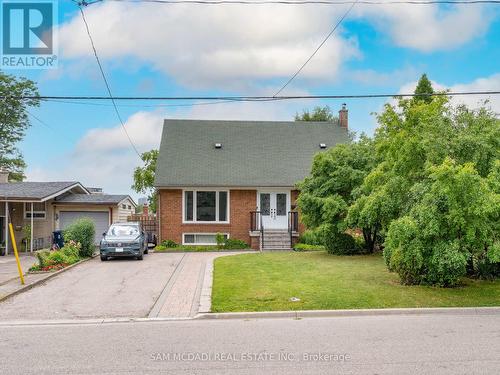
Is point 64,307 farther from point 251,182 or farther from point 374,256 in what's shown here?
point 251,182

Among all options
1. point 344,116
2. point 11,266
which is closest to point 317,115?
point 344,116

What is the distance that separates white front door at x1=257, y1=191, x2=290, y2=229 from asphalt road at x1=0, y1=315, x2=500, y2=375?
1617cm

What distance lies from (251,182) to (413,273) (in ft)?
46.1

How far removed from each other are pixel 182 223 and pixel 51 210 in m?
8.18

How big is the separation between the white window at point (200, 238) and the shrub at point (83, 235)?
19.2ft

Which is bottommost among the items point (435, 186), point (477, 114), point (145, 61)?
point (435, 186)

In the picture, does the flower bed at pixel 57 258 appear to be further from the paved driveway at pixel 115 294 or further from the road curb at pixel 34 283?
the paved driveway at pixel 115 294

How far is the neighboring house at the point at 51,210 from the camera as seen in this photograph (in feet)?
84.4

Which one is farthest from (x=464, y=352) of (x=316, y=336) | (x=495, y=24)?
(x=495, y=24)

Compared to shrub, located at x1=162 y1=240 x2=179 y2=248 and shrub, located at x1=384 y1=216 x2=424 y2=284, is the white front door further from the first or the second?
shrub, located at x1=384 y1=216 x2=424 y2=284

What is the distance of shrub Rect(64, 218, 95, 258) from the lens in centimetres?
2014

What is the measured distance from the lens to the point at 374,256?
62.4 ft

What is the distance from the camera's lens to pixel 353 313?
31.4 feet

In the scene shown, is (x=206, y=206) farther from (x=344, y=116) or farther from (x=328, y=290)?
(x=328, y=290)
